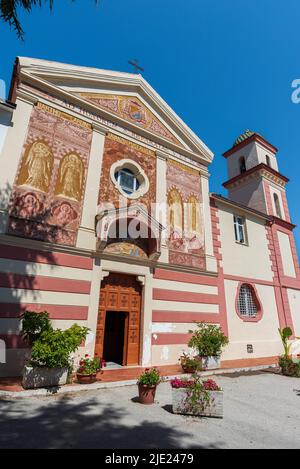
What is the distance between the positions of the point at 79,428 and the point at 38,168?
8486 millimetres

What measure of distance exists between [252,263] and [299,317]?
5628 mm

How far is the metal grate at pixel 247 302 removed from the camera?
14656 mm

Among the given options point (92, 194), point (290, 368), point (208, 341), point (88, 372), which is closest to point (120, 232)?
point (92, 194)

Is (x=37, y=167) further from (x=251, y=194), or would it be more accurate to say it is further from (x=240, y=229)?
(x=251, y=194)

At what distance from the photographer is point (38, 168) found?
9.73 metres

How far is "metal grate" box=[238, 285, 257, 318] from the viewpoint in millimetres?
14656

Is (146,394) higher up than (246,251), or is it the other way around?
(246,251)

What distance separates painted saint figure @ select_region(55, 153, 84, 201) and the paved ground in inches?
276

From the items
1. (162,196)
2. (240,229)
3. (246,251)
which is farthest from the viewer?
(240,229)

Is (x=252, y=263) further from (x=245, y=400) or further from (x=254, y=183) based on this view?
(x=245, y=400)

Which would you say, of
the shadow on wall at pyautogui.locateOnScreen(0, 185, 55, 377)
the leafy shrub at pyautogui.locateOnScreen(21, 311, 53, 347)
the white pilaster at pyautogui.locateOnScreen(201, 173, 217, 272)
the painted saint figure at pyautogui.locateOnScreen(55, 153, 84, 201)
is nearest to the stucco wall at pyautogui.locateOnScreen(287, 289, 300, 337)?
the white pilaster at pyautogui.locateOnScreen(201, 173, 217, 272)

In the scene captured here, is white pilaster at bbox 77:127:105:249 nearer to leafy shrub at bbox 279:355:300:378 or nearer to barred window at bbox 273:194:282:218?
leafy shrub at bbox 279:355:300:378

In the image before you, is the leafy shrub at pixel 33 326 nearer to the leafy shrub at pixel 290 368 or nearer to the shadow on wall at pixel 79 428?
the shadow on wall at pixel 79 428
